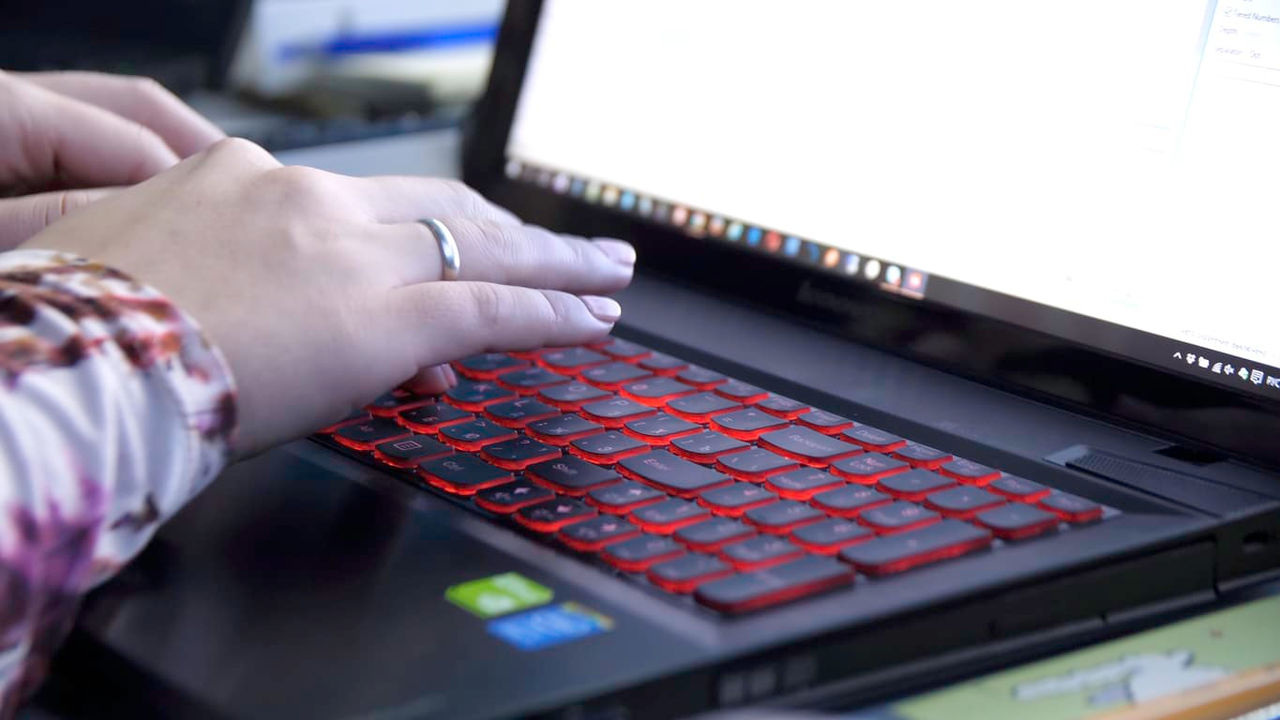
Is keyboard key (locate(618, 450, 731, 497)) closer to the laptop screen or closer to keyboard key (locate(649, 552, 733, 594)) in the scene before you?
keyboard key (locate(649, 552, 733, 594))

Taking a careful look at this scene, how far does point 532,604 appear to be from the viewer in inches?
17.6

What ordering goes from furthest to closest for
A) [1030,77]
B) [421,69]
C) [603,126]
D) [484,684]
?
[421,69] < [603,126] < [1030,77] < [484,684]

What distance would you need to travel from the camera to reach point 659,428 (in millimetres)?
609

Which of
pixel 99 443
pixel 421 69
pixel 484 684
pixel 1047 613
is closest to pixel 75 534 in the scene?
pixel 99 443

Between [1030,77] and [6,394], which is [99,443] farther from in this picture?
[1030,77]

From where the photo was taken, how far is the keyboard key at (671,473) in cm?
54

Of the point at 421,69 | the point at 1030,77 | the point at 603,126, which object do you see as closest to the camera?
the point at 1030,77

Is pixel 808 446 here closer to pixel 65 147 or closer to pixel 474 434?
pixel 474 434

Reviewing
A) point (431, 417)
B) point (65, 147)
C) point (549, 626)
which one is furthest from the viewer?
point (65, 147)

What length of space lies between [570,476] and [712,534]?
86mm

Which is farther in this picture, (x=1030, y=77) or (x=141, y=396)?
(x=1030, y=77)

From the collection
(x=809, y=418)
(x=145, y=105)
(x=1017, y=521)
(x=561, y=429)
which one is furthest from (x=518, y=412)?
(x=145, y=105)

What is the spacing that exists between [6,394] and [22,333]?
3 cm

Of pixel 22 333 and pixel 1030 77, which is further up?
pixel 1030 77
